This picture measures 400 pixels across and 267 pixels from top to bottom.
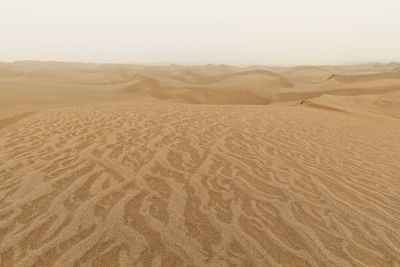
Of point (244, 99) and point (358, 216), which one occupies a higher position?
point (358, 216)

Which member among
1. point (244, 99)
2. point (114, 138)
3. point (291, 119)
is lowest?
point (244, 99)

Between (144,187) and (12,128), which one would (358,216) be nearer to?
Result: (144,187)

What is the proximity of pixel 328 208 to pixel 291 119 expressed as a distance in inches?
247

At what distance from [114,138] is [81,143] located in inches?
26.2

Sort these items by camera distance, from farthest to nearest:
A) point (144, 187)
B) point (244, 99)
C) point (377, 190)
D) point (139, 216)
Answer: point (244, 99)
point (377, 190)
point (144, 187)
point (139, 216)

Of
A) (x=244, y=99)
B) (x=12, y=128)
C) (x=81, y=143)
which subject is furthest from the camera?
(x=244, y=99)

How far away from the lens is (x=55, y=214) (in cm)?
324

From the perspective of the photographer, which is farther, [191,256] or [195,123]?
[195,123]

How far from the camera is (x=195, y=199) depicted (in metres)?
3.66

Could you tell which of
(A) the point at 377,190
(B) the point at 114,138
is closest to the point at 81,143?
(B) the point at 114,138

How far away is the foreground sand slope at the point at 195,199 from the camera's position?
2.72 meters

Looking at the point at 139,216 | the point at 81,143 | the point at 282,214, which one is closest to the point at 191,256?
the point at 139,216

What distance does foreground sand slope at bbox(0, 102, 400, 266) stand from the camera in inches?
107

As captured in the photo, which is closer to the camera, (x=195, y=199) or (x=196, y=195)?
(x=195, y=199)
